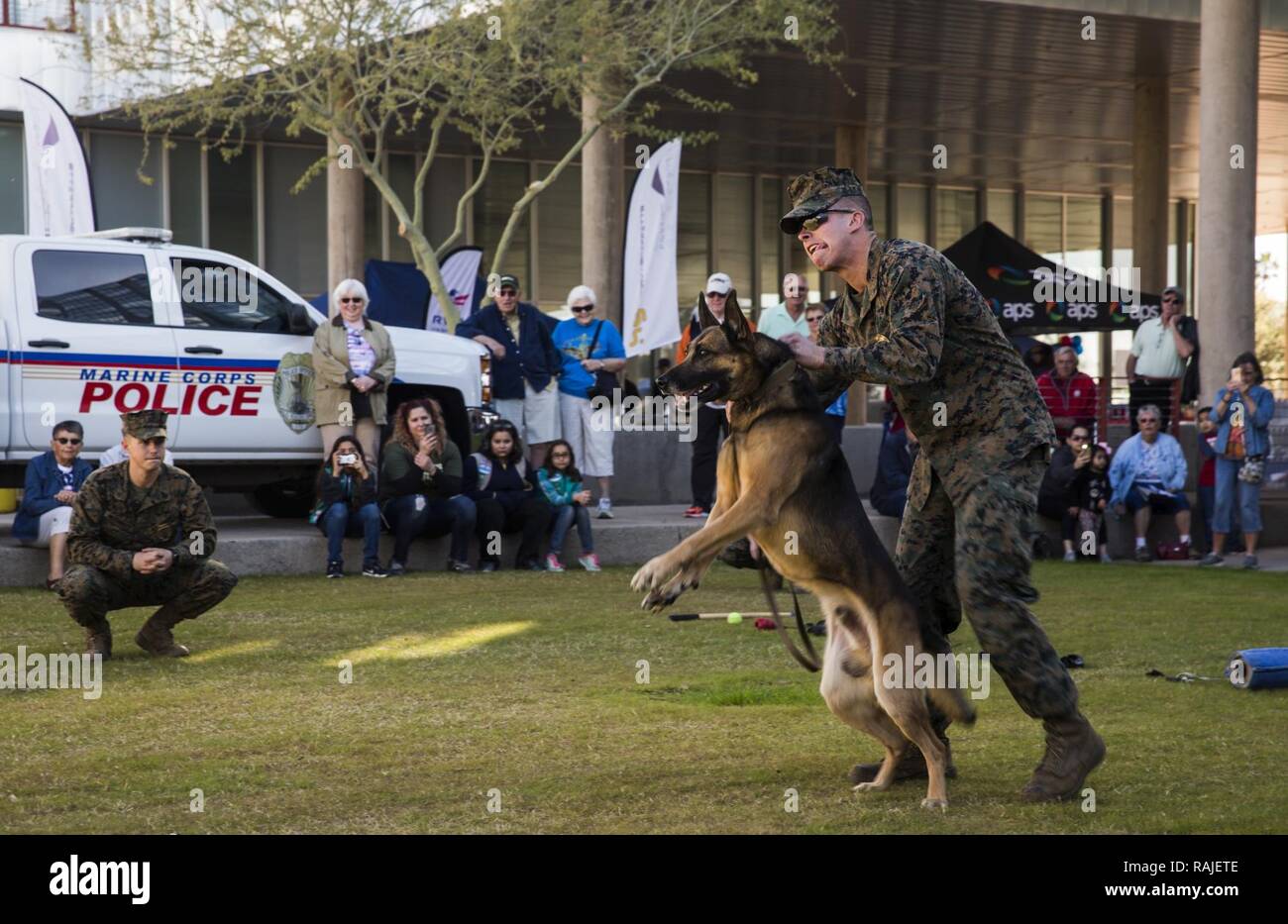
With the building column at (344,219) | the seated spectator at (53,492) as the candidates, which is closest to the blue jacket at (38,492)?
the seated spectator at (53,492)

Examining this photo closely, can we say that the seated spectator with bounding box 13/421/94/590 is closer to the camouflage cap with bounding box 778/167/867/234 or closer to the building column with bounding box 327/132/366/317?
the camouflage cap with bounding box 778/167/867/234

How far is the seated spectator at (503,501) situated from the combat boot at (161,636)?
4.61 metres

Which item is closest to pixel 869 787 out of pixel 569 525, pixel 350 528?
pixel 350 528

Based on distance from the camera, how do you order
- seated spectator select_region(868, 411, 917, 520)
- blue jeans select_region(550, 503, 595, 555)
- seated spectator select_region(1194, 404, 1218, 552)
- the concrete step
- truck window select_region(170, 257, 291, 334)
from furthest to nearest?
seated spectator select_region(1194, 404, 1218, 552)
seated spectator select_region(868, 411, 917, 520)
blue jeans select_region(550, 503, 595, 555)
truck window select_region(170, 257, 291, 334)
the concrete step

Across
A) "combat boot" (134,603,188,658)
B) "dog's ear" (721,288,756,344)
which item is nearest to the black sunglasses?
"dog's ear" (721,288,756,344)

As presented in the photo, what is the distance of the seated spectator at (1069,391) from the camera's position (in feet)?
55.7

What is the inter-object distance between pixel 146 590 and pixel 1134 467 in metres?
10.1

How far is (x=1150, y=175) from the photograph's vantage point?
29.2 m

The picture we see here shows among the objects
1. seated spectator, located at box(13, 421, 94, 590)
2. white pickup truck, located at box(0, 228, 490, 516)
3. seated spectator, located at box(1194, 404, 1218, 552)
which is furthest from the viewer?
seated spectator, located at box(1194, 404, 1218, 552)

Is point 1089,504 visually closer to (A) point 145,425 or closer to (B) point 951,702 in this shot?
(A) point 145,425

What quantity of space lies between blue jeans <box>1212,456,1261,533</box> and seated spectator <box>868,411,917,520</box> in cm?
287

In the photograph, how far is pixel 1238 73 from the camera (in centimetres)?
1895

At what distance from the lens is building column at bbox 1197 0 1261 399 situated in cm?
1878
